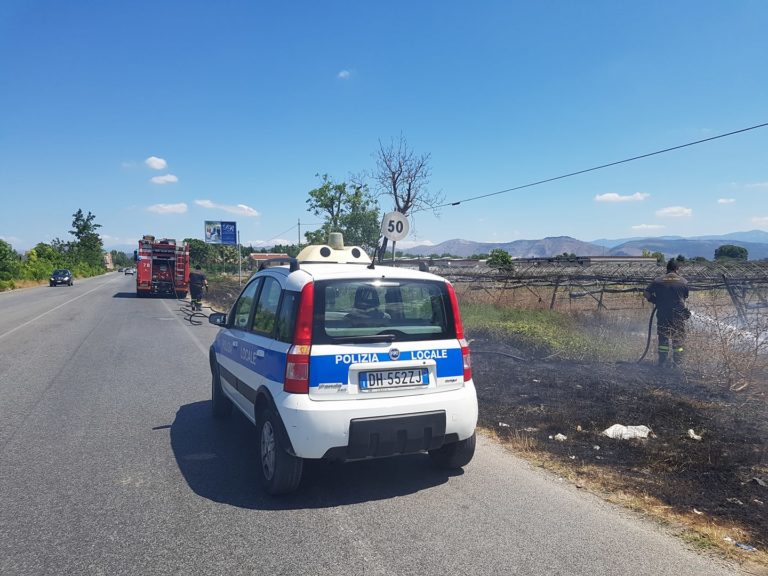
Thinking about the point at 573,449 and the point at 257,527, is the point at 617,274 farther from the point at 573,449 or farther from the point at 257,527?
the point at 257,527

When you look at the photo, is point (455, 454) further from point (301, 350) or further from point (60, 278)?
point (60, 278)

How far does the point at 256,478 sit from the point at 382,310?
1838 millimetres

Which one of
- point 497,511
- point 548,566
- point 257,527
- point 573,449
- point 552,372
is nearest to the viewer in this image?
point 548,566

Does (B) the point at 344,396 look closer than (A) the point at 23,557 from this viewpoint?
No

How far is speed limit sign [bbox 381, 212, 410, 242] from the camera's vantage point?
38.5 ft

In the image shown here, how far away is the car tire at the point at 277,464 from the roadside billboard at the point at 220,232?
31.4 m

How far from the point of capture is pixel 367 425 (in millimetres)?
3990

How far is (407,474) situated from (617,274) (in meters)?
15.4

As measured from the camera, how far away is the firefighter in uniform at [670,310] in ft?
29.6

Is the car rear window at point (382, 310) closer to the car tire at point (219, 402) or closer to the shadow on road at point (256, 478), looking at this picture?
the shadow on road at point (256, 478)

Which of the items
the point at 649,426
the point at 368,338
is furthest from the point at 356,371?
the point at 649,426

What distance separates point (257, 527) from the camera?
3693 millimetres

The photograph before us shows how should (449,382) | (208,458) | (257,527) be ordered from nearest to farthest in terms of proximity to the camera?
(257,527) < (449,382) < (208,458)

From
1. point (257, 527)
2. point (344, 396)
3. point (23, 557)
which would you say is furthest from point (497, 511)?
point (23, 557)
